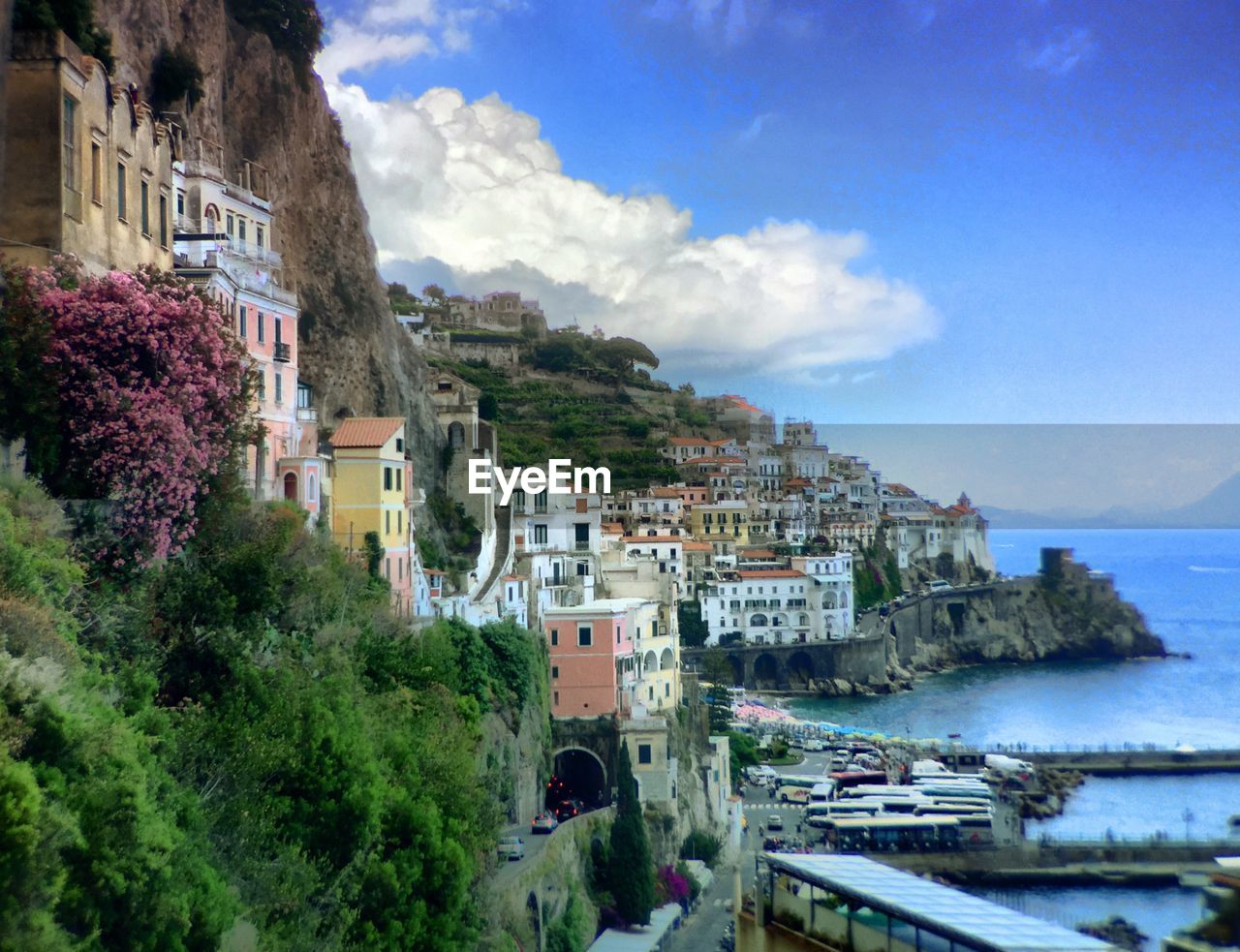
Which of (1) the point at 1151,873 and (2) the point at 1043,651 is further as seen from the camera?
(2) the point at 1043,651

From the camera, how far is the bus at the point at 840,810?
3089 centimetres

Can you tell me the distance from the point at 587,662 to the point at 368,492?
766 centimetres

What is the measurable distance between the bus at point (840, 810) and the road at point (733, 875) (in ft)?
1.21

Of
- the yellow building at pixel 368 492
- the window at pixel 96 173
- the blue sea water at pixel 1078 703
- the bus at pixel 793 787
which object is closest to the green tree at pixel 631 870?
the yellow building at pixel 368 492

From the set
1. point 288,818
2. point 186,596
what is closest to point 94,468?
point 186,596

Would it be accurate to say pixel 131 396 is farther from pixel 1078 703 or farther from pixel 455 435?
pixel 1078 703

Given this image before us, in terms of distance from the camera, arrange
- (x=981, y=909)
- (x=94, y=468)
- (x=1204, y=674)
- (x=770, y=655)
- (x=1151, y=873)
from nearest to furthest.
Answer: (x=981, y=909) → (x=94, y=468) → (x=1151, y=873) → (x=770, y=655) → (x=1204, y=674)

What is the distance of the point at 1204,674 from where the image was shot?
65875mm

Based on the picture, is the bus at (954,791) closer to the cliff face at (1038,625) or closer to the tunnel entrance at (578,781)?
the tunnel entrance at (578,781)

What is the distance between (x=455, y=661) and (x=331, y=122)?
1412 cm

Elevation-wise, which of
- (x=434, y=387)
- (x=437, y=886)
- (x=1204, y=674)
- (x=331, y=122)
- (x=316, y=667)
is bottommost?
(x=1204, y=674)

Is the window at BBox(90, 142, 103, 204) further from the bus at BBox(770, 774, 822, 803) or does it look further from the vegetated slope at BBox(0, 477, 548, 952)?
the bus at BBox(770, 774, 822, 803)

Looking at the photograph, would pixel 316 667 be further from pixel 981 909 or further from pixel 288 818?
pixel 981 909

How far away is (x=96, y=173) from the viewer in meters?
13.1
